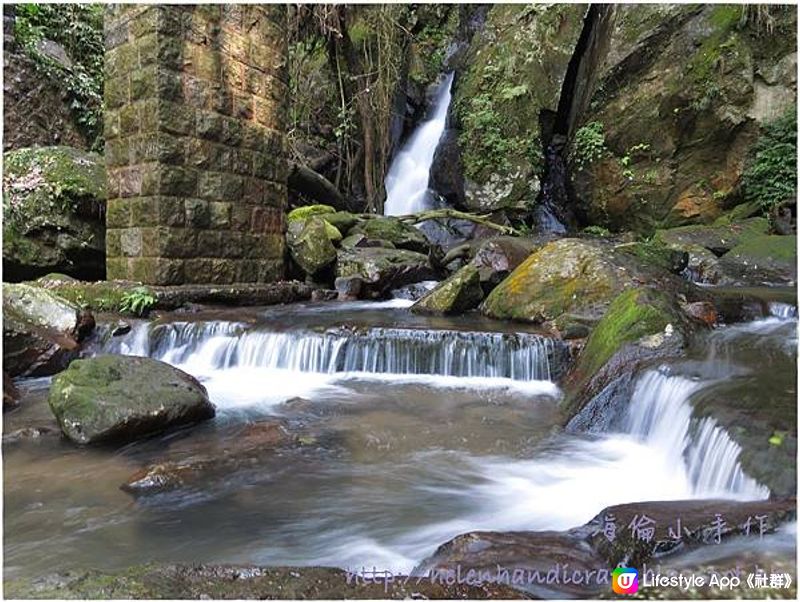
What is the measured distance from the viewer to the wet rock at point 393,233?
1025cm

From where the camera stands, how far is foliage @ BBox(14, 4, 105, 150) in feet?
34.4

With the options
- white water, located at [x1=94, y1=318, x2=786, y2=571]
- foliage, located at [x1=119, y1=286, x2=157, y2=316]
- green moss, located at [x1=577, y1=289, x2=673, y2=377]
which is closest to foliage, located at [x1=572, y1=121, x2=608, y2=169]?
white water, located at [x1=94, y1=318, x2=786, y2=571]

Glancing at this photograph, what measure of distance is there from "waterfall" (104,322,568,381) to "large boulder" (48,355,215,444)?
1401mm

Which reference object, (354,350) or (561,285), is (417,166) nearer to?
(561,285)

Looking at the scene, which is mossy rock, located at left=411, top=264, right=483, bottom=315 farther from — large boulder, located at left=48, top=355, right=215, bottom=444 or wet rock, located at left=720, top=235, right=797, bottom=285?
wet rock, located at left=720, top=235, right=797, bottom=285

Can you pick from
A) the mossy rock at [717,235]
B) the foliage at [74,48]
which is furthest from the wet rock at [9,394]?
the mossy rock at [717,235]

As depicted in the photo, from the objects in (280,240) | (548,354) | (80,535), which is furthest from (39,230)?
(548,354)

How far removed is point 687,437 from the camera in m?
3.11

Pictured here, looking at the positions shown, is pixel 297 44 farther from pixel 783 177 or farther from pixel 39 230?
pixel 783 177

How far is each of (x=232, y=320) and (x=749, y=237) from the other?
352 inches

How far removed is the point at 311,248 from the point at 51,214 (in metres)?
3.30

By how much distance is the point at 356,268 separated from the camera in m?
8.58

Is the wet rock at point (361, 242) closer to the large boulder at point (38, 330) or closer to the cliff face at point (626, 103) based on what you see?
the large boulder at point (38, 330)

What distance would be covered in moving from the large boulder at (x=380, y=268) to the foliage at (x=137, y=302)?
3.05 metres
